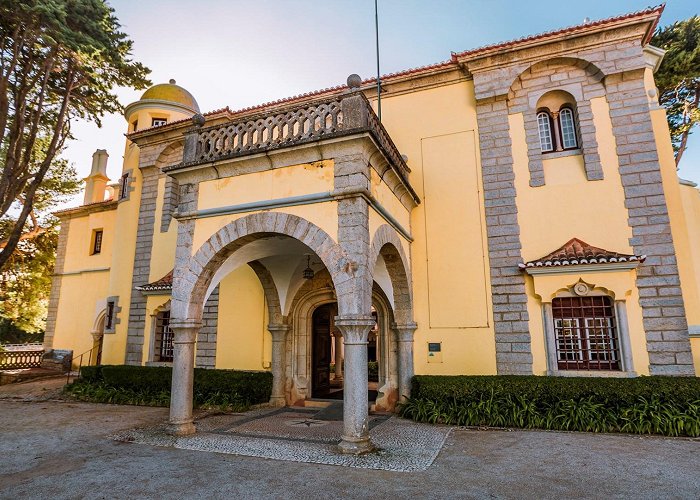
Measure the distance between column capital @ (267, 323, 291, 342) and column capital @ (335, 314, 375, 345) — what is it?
4.54 metres

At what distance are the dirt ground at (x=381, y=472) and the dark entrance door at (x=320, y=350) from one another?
4808 millimetres

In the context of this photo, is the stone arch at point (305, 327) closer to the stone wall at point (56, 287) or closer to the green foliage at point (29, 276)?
the stone wall at point (56, 287)

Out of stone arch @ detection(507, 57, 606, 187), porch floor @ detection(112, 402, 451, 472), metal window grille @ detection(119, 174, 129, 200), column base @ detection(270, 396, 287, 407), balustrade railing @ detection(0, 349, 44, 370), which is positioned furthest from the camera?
balustrade railing @ detection(0, 349, 44, 370)

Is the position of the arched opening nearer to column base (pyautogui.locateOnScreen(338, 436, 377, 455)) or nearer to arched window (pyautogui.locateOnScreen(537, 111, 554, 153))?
arched window (pyautogui.locateOnScreen(537, 111, 554, 153))

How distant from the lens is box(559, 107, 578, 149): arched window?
971 cm

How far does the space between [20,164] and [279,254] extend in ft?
31.7

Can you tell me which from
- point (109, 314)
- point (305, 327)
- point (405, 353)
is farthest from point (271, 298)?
point (109, 314)

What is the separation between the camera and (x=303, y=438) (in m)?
7.06

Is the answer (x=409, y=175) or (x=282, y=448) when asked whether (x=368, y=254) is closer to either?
(x=282, y=448)

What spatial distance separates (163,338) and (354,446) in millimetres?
9033

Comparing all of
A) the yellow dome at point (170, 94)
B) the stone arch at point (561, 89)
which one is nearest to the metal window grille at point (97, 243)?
the yellow dome at point (170, 94)

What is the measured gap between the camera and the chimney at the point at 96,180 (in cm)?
1891

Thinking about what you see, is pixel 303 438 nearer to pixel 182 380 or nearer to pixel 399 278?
pixel 182 380

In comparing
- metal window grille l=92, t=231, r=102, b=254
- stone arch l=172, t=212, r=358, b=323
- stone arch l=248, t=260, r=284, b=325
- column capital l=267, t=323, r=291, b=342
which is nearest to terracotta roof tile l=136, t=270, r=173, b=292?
stone arch l=248, t=260, r=284, b=325
